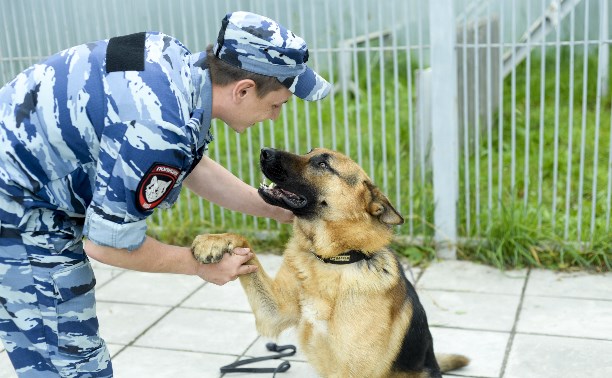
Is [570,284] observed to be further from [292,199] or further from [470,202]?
[292,199]

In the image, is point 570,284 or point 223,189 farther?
point 570,284

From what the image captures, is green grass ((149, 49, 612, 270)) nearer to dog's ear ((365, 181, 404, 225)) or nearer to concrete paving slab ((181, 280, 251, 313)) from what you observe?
concrete paving slab ((181, 280, 251, 313))

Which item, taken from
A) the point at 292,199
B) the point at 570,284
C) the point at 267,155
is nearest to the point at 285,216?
the point at 292,199

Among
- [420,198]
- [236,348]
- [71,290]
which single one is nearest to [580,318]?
[420,198]

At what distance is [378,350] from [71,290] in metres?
1.38

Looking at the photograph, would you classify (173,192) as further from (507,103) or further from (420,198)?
(507,103)

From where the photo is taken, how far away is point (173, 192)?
2912mm

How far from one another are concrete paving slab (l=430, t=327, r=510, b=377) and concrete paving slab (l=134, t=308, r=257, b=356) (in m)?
1.15

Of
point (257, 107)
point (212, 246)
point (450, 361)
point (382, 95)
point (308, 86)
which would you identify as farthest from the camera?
point (382, 95)

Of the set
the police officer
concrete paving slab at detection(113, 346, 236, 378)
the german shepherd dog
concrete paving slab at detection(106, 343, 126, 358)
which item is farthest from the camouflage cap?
concrete paving slab at detection(106, 343, 126, 358)

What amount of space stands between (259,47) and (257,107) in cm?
26

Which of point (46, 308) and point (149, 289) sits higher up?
point (46, 308)

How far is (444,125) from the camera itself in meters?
5.77

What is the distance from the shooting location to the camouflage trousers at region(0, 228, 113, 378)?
278 cm
